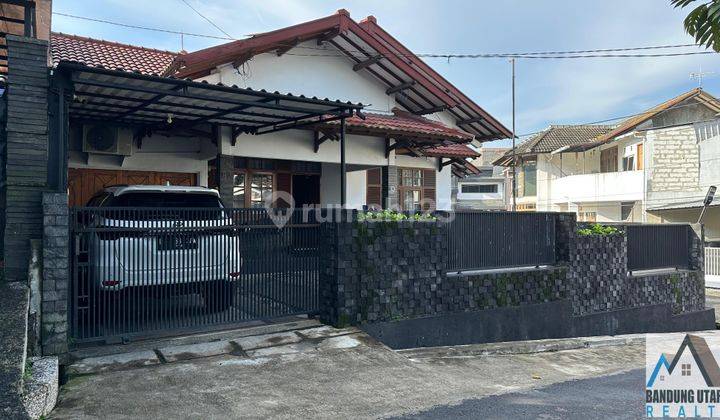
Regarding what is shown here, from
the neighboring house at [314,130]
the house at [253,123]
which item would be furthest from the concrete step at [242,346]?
the neighboring house at [314,130]

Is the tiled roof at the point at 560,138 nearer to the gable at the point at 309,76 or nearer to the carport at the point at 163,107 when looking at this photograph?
the gable at the point at 309,76

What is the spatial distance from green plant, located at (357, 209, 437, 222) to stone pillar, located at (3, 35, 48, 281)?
3.77 m

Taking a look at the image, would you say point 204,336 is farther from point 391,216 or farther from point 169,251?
point 391,216

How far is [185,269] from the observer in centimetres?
605

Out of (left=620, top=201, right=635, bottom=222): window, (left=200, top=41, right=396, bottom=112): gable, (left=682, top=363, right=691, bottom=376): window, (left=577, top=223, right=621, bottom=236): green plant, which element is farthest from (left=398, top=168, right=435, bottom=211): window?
(left=620, top=201, right=635, bottom=222): window

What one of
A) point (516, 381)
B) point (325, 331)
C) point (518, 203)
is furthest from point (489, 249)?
point (518, 203)

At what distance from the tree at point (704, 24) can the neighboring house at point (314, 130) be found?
7028 millimetres

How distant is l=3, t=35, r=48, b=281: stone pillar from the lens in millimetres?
5020

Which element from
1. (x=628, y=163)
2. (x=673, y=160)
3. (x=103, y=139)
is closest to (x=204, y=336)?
(x=103, y=139)

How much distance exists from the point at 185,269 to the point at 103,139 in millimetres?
4561

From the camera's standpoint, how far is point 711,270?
18156 millimetres

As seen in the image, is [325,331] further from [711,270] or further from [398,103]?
[711,270]

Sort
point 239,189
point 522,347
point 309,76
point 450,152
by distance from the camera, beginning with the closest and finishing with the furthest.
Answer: point 522,347
point 309,76
point 239,189
point 450,152

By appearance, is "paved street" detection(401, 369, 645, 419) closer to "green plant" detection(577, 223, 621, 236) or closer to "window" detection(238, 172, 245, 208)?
"green plant" detection(577, 223, 621, 236)
